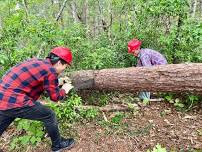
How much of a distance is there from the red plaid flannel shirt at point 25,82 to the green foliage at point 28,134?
1.09 m

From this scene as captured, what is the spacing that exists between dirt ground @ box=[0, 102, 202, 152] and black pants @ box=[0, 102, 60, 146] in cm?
64

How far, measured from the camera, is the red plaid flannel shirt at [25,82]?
15.6 feet

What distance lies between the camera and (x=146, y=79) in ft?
21.0

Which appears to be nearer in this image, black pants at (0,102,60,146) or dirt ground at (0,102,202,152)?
black pants at (0,102,60,146)

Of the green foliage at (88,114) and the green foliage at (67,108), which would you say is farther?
the green foliage at (88,114)

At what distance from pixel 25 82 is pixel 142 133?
2394mm

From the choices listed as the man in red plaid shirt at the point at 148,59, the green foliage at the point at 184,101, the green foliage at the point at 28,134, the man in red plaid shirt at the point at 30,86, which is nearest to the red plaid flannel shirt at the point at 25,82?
the man in red plaid shirt at the point at 30,86

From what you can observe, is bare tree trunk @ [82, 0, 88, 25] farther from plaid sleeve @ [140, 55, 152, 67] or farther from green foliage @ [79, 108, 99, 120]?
green foliage @ [79, 108, 99, 120]

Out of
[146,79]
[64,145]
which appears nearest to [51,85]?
[64,145]

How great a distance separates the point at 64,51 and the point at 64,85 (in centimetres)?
121

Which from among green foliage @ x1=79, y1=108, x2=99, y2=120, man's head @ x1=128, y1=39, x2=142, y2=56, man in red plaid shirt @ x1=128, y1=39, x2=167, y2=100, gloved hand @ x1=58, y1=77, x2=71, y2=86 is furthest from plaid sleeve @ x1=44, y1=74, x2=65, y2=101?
man's head @ x1=128, y1=39, x2=142, y2=56

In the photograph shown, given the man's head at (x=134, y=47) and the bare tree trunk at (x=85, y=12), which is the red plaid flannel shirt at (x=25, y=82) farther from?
the bare tree trunk at (x=85, y=12)

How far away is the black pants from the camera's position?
4855 millimetres

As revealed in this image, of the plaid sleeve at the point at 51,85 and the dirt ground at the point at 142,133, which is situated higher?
the plaid sleeve at the point at 51,85
